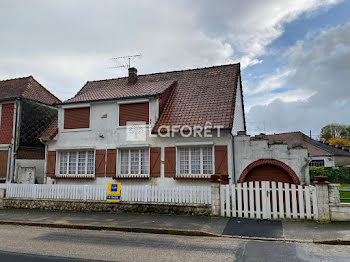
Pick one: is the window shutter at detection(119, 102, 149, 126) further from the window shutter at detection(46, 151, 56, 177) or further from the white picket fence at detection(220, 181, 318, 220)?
the white picket fence at detection(220, 181, 318, 220)

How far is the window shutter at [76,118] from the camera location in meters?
15.8

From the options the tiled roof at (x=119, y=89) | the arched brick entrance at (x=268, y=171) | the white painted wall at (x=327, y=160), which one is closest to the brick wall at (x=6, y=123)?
the tiled roof at (x=119, y=89)

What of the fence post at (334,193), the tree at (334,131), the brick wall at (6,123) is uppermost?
→ the tree at (334,131)

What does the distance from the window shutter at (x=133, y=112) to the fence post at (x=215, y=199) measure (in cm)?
580

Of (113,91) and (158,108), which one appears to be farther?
(113,91)

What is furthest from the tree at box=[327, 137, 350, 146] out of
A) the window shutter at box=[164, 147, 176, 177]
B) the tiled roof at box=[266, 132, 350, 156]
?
the window shutter at box=[164, 147, 176, 177]

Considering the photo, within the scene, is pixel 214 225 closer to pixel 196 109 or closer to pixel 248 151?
pixel 248 151

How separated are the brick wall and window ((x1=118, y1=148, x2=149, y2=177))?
8.13 meters

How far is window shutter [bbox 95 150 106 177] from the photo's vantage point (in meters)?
14.8

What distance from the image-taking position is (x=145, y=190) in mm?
11656

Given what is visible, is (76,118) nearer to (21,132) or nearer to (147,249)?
(21,132)

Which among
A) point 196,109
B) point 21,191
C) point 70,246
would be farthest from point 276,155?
point 21,191

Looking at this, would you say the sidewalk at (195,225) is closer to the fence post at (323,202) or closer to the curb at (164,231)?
the curb at (164,231)

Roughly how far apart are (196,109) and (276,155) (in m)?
4.69
